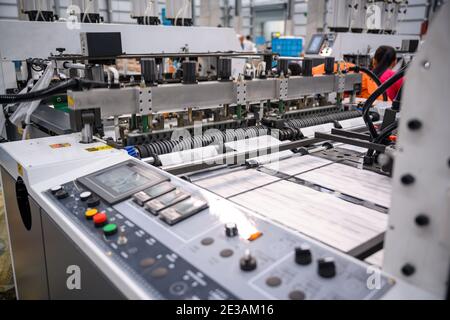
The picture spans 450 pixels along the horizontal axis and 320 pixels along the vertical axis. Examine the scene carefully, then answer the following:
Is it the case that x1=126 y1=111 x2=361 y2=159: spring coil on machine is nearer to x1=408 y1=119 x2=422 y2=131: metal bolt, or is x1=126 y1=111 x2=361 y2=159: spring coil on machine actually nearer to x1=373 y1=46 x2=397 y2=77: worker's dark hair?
x1=408 y1=119 x2=422 y2=131: metal bolt

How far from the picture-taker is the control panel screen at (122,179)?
1.22 m

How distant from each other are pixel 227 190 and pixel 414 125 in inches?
33.9

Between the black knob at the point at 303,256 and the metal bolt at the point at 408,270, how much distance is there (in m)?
0.19

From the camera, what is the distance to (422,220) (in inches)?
28.7

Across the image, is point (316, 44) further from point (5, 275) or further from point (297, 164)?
point (5, 275)

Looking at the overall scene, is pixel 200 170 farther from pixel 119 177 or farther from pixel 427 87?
pixel 427 87

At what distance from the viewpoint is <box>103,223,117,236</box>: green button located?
3.29 feet

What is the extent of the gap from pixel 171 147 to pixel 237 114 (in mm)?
511

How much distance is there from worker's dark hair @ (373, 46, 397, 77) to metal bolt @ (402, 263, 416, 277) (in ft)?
11.2

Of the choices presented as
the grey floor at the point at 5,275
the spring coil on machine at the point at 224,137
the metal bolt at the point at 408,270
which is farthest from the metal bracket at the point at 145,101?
the grey floor at the point at 5,275

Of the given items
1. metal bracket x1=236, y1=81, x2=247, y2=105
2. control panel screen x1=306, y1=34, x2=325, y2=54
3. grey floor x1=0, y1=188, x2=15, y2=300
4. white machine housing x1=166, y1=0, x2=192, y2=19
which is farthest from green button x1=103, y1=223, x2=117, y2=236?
control panel screen x1=306, y1=34, x2=325, y2=54

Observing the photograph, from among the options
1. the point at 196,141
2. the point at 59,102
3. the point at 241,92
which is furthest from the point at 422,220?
the point at 59,102

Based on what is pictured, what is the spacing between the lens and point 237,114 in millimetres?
2018
